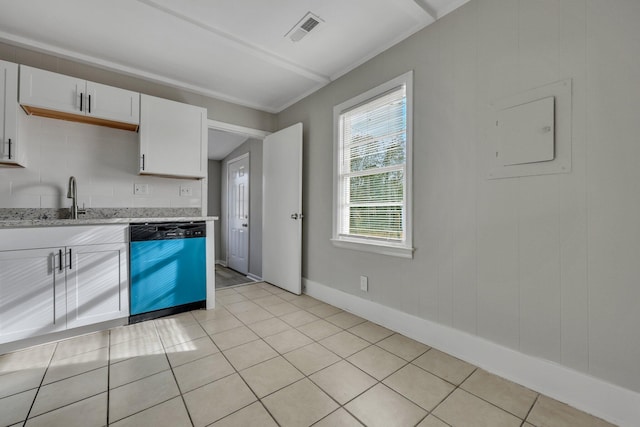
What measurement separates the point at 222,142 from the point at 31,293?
3.42 metres

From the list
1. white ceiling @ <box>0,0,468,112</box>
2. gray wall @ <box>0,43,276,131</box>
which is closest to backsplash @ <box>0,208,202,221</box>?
gray wall @ <box>0,43,276,131</box>

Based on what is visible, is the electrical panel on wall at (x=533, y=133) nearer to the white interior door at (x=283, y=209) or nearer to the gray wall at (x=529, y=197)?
the gray wall at (x=529, y=197)

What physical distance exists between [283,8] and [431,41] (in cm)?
117

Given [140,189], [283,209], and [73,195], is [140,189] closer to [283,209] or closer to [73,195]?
[73,195]

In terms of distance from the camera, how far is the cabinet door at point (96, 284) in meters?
2.18

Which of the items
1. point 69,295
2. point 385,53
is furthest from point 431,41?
point 69,295

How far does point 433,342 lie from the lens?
211 cm

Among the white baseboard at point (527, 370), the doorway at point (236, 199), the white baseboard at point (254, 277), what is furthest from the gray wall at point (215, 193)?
the white baseboard at point (527, 370)

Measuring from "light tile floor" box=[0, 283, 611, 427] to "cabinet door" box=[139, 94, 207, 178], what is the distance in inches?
62.1

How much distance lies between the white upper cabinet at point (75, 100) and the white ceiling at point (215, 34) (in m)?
0.38

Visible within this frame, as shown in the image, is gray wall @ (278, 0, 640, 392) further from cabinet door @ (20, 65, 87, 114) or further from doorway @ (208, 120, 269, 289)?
cabinet door @ (20, 65, 87, 114)

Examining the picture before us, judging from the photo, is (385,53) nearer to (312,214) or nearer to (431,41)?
(431,41)

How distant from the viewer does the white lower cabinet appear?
1964 mm

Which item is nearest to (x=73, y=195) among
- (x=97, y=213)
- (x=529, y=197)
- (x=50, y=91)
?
(x=97, y=213)
